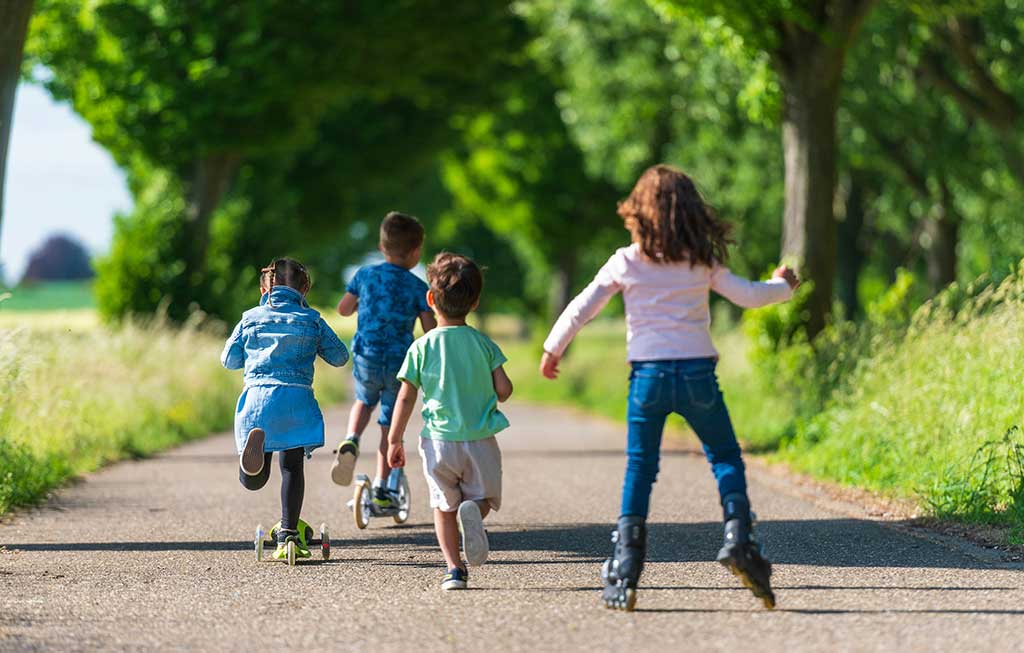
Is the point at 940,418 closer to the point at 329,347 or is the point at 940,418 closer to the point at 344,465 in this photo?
the point at 344,465

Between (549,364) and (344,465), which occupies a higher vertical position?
(549,364)

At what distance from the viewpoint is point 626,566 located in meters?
6.39

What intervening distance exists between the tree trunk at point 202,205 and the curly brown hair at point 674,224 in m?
20.0

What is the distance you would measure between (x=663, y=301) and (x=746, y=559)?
113 centimetres

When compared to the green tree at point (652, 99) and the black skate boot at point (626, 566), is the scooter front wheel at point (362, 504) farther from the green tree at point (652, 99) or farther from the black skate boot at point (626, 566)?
the green tree at point (652, 99)

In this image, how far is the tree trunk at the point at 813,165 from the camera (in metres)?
16.4

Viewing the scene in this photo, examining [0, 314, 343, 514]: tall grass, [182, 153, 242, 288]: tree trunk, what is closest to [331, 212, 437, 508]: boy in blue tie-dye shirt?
[0, 314, 343, 514]: tall grass

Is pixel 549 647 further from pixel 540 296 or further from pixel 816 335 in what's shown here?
pixel 540 296

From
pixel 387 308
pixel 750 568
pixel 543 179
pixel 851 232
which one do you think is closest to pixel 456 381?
pixel 750 568

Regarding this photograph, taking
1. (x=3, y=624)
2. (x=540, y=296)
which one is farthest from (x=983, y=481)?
(x=540, y=296)

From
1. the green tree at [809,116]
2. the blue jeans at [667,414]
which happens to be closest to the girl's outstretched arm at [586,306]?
the blue jeans at [667,414]

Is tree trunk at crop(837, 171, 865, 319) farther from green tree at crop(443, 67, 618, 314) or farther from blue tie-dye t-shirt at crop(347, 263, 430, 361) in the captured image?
blue tie-dye t-shirt at crop(347, 263, 430, 361)

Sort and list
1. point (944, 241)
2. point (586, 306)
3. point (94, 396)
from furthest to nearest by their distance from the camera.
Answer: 1. point (944, 241)
2. point (94, 396)
3. point (586, 306)

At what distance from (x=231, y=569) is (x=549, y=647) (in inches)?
101
